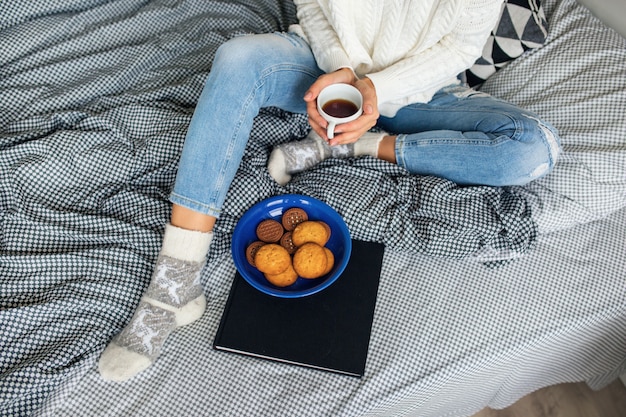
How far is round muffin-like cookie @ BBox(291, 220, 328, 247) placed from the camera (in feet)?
2.97

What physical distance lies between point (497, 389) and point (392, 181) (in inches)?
20.3

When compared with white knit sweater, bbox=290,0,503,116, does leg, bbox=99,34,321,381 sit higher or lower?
lower

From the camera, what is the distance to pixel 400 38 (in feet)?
3.37

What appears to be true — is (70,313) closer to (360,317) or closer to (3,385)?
(3,385)

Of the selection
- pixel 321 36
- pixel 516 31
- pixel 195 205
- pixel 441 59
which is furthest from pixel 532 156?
pixel 195 205

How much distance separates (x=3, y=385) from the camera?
2.55ft

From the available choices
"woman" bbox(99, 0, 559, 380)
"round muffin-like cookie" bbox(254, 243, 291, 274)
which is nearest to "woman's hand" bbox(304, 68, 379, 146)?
"woman" bbox(99, 0, 559, 380)

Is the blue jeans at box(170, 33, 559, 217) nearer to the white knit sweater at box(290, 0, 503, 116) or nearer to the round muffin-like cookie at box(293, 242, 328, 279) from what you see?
the white knit sweater at box(290, 0, 503, 116)

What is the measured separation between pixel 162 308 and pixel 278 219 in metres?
0.28

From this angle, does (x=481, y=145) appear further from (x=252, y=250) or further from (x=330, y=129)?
(x=252, y=250)

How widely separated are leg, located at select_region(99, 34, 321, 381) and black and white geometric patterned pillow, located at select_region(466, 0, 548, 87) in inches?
24.9

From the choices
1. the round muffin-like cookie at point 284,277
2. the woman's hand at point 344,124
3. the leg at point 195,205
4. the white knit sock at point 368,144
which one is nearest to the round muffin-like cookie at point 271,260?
the round muffin-like cookie at point 284,277

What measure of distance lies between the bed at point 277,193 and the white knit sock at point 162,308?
0.10 feet

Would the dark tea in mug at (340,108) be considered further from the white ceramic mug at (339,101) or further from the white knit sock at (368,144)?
the white knit sock at (368,144)
